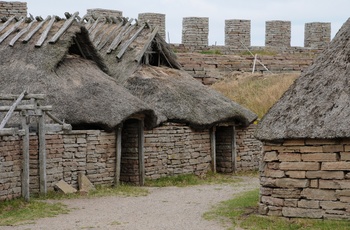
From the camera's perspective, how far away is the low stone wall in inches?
555

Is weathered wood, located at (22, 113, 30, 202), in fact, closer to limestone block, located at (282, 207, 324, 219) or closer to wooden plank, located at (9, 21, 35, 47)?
wooden plank, located at (9, 21, 35, 47)

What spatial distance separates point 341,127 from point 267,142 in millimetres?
1439

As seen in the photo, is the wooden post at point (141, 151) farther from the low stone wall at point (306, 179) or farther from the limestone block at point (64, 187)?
the low stone wall at point (306, 179)

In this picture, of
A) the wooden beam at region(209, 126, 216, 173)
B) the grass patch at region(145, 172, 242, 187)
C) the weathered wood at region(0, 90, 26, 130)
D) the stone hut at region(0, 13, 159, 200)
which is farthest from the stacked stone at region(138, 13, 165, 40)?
the weathered wood at region(0, 90, 26, 130)

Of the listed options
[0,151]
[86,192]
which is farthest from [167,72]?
[0,151]

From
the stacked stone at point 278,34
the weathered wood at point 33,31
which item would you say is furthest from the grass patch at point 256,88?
the weathered wood at point 33,31

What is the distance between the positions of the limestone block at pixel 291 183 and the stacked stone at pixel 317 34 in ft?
72.6

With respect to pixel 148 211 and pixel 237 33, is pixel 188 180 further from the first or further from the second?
pixel 237 33

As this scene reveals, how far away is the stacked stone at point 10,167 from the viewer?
1691 cm

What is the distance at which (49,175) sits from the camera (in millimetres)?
18844

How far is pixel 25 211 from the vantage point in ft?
52.9

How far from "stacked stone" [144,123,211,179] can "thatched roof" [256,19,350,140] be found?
8136mm

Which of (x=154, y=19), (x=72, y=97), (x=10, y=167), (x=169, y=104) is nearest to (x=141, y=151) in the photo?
(x=169, y=104)

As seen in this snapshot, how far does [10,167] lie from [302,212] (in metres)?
6.04
